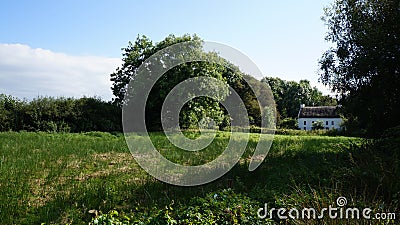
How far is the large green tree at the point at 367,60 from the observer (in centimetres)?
934

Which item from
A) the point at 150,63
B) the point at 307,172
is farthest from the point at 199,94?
the point at 307,172

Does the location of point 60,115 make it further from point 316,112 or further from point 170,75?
point 316,112

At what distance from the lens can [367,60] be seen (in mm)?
9406

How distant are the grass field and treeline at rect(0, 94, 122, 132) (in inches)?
420

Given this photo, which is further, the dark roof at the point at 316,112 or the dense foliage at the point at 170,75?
the dark roof at the point at 316,112

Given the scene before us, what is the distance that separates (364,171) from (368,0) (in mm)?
6997

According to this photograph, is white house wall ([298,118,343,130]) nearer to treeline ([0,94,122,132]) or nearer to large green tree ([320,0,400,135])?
treeline ([0,94,122,132])

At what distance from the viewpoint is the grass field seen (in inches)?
147

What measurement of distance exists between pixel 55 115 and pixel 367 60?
16.5 meters

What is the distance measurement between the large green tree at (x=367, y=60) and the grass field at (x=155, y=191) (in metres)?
3.35

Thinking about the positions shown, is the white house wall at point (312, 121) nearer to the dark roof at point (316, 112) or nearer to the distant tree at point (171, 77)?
the dark roof at point (316, 112)

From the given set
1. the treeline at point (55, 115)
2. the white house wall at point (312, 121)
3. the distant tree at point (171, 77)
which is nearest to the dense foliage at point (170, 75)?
the distant tree at point (171, 77)

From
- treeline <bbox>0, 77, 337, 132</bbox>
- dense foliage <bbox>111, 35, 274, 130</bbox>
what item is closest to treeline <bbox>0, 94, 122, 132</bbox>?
treeline <bbox>0, 77, 337, 132</bbox>

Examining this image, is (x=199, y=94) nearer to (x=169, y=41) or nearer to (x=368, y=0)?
(x=169, y=41)
